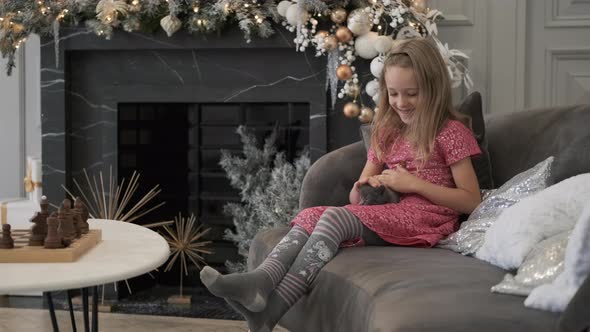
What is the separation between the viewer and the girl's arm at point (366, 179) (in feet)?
8.24

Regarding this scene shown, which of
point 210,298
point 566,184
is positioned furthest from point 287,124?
point 566,184

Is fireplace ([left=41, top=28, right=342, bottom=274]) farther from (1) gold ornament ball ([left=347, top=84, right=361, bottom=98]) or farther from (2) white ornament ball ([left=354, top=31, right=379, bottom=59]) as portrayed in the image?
(2) white ornament ball ([left=354, top=31, right=379, bottom=59])

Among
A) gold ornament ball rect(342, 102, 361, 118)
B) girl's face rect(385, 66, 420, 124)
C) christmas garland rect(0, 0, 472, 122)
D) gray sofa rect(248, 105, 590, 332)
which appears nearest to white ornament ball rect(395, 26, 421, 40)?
christmas garland rect(0, 0, 472, 122)

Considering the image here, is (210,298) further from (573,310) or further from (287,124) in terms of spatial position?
(573,310)

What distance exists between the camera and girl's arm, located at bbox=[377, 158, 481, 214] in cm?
241

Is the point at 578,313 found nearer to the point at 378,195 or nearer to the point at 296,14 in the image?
the point at 378,195

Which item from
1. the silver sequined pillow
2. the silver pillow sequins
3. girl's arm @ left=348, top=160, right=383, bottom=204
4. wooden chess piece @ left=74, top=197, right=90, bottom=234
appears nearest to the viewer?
the silver pillow sequins

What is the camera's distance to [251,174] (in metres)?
3.81

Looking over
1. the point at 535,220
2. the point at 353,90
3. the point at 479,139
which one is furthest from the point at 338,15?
the point at 535,220

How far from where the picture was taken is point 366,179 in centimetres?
252

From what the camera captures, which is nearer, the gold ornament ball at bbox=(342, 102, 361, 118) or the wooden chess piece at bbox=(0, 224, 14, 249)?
the wooden chess piece at bbox=(0, 224, 14, 249)

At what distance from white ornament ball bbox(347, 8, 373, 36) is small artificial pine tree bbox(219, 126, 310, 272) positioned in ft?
2.11

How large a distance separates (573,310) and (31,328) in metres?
2.35

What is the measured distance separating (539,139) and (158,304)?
6.09 ft
